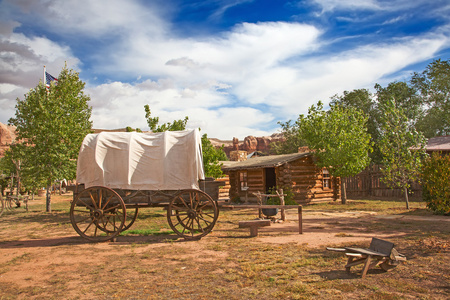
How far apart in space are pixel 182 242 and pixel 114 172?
2.82 meters

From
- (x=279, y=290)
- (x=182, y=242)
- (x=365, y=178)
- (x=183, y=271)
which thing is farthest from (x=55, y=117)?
(x=365, y=178)

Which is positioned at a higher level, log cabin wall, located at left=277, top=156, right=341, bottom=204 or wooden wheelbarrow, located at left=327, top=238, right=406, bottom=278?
log cabin wall, located at left=277, top=156, right=341, bottom=204

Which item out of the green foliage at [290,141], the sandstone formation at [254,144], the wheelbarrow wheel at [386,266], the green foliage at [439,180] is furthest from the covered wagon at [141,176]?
the sandstone formation at [254,144]

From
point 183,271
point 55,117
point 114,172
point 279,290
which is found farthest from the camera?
point 55,117

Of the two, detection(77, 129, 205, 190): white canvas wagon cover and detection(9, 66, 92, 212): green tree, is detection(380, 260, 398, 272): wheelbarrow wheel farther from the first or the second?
detection(9, 66, 92, 212): green tree

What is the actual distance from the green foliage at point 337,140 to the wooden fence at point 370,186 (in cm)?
498

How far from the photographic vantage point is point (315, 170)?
21.8 metres

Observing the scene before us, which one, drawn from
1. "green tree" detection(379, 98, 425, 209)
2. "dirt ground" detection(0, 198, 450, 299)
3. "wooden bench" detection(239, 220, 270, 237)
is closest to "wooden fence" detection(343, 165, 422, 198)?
"green tree" detection(379, 98, 425, 209)

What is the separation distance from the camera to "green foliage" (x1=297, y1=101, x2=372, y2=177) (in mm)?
19562

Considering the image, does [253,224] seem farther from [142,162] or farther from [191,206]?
[142,162]

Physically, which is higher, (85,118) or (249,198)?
(85,118)

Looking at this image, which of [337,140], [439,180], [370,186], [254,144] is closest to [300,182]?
[337,140]

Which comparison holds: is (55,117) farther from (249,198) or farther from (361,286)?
(361,286)

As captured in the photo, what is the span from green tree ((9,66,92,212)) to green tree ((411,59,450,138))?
33760 mm
